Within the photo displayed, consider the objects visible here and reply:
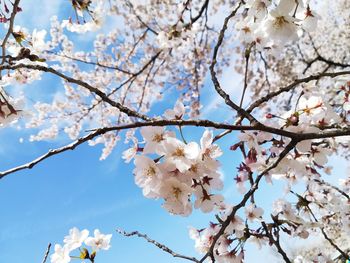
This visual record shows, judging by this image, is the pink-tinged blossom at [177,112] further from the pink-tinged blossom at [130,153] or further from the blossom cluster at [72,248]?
the blossom cluster at [72,248]

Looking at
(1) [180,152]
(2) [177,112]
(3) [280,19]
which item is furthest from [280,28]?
(1) [180,152]

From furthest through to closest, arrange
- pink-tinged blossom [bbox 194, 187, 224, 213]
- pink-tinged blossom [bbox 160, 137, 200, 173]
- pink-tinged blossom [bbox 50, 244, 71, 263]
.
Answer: pink-tinged blossom [bbox 50, 244, 71, 263] < pink-tinged blossom [bbox 194, 187, 224, 213] < pink-tinged blossom [bbox 160, 137, 200, 173]

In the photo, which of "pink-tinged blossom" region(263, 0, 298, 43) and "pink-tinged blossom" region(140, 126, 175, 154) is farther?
"pink-tinged blossom" region(263, 0, 298, 43)

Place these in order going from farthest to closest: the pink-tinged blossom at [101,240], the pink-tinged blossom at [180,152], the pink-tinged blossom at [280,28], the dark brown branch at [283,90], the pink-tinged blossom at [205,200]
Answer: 1. the pink-tinged blossom at [101,240]
2. the pink-tinged blossom at [280,28]
3. the dark brown branch at [283,90]
4. the pink-tinged blossom at [205,200]
5. the pink-tinged blossom at [180,152]

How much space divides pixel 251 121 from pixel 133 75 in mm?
5015

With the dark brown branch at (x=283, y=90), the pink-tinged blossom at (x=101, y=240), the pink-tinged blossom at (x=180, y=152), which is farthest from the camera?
the pink-tinged blossom at (x=101, y=240)

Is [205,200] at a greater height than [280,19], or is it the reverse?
[280,19]

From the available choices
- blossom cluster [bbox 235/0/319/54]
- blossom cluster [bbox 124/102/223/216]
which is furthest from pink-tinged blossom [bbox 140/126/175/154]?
blossom cluster [bbox 235/0/319/54]

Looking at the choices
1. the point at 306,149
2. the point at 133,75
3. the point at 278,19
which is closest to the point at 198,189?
the point at 306,149

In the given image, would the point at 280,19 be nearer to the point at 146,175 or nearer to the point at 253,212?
the point at 146,175

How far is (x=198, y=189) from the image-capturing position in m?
1.65

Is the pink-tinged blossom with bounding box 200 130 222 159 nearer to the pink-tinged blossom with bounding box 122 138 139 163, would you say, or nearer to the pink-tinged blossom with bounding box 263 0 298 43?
the pink-tinged blossom with bounding box 122 138 139 163

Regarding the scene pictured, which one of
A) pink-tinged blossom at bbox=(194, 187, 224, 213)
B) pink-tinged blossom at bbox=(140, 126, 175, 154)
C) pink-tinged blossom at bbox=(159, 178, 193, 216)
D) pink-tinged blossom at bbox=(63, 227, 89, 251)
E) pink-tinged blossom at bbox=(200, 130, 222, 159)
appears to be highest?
pink-tinged blossom at bbox=(63, 227, 89, 251)

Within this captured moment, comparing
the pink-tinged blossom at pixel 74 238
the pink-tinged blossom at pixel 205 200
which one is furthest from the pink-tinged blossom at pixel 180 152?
the pink-tinged blossom at pixel 74 238
